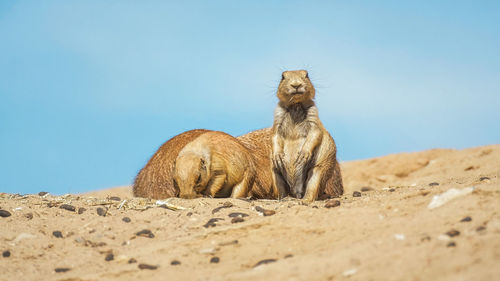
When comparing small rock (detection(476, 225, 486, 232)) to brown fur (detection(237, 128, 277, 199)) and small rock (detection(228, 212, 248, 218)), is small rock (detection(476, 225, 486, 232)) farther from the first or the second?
brown fur (detection(237, 128, 277, 199))

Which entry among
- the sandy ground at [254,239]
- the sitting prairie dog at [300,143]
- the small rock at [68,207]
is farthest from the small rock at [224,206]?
the small rock at [68,207]

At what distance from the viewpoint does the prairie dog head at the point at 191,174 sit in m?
9.60

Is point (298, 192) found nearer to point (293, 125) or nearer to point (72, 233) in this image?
point (293, 125)

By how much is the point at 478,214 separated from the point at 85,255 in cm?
431


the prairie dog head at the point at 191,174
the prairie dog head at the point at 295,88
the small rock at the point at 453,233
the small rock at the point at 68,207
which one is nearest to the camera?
the small rock at the point at 453,233

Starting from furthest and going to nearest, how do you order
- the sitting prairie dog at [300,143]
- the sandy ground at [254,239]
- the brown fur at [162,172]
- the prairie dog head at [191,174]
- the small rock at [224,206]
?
the brown fur at [162,172]
the prairie dog head at [191,174]
the sitting prairie dog at [300,143]
the small rock at [224,206]
the sandy ground at [254,239]

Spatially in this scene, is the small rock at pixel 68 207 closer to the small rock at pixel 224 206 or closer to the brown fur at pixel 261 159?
the small rock at pixel 224 206

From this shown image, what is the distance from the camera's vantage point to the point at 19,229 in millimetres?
8023

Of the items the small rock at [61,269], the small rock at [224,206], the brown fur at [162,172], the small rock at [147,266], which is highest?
the brown fur at [162,172]

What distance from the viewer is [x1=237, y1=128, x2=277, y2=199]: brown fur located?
10.8 metres

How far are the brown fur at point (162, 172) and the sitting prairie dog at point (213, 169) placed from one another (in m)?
0.40

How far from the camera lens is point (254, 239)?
6777 mm

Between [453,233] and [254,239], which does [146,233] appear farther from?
[453,233]

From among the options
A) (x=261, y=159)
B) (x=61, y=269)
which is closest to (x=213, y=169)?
(x=261, y=159)
